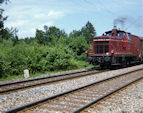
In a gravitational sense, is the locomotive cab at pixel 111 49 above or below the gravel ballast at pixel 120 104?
above

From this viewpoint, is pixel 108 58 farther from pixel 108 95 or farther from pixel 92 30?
pixel 92 30

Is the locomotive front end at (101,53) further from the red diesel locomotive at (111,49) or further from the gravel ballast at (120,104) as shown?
the gravel ballast at (120,104)

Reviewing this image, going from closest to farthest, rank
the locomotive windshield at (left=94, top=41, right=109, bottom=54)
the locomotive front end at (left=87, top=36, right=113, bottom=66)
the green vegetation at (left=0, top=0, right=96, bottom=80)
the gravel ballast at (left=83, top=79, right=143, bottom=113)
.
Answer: the gravel ballast at (left=83, top=79, right=143, bottom=113) < the green vegetation at (left=0, top=0, right=96, bottom=80) < the locomotive front end at (left=87, top=36, right=113, bottom=66) < the locomotive windshield at (left=94, top=41, right=109, bottom=54)

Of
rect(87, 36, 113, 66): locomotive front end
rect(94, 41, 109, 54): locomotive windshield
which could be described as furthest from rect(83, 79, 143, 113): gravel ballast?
rect(94, 41, 109, 54): locomotive windshield

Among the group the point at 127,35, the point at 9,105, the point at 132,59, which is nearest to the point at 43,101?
the point at 9,105

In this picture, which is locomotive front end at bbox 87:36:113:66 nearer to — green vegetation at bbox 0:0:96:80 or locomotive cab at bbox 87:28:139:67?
locomotive cab at bbox 87:28:139:67

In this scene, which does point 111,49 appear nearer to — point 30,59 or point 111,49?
point 111,49

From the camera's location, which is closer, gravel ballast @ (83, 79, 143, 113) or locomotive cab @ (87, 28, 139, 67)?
gravel ballast @ (83, 79, 143, 113)

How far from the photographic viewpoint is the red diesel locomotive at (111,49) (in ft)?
50.5

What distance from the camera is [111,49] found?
15625mm

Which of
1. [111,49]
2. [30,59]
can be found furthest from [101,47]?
[30,59]

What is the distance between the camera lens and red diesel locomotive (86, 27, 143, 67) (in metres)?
15.4

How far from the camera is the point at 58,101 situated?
5762 millimetres

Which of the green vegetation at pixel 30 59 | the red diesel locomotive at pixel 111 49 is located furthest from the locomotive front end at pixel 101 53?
the green vegetation at pixel 30 59
